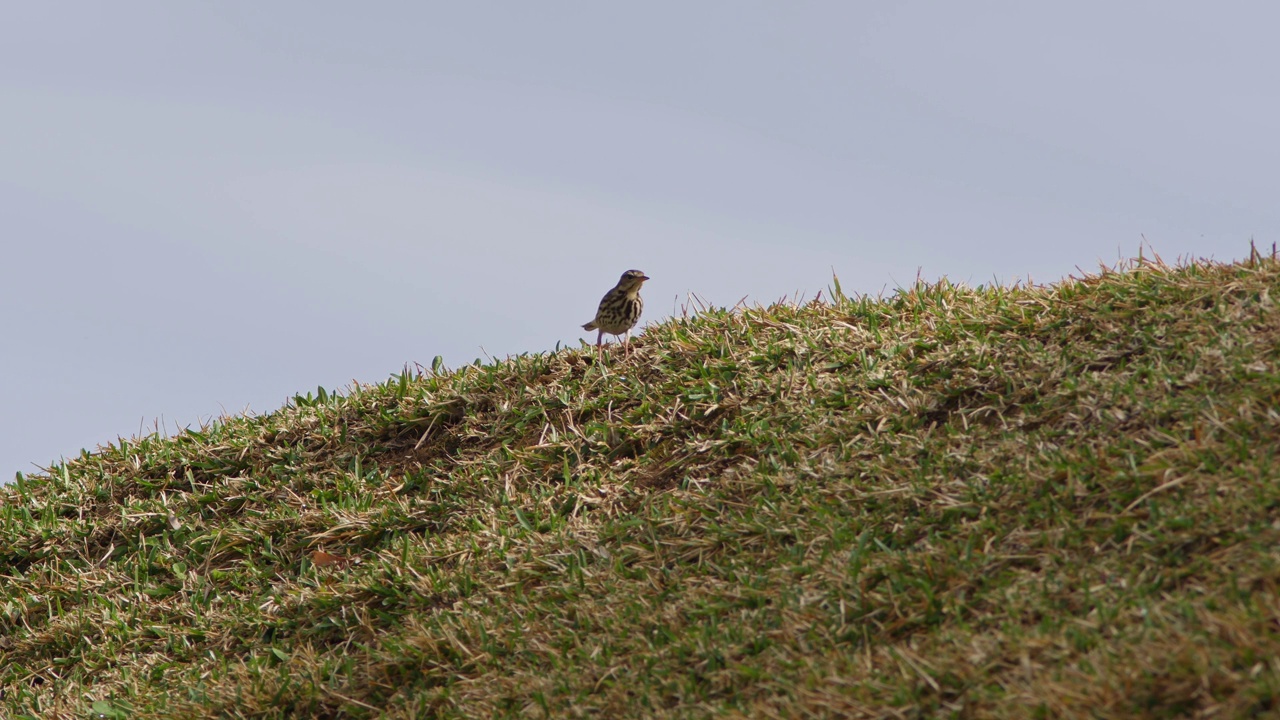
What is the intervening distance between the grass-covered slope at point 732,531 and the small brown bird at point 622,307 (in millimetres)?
699

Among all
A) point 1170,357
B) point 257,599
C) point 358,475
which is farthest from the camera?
point 358,475

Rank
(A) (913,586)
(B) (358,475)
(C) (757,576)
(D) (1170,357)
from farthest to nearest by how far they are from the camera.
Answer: (B) (358,475) < (D) (1170,357) < (C) (757,576) < (A) (913,586)

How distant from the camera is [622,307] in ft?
28.0

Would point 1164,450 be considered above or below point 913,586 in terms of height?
above

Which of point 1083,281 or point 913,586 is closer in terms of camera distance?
point 913,586

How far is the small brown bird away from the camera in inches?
335

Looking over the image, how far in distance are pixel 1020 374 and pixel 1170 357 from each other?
0.64 metres

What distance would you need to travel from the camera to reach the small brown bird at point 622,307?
8508mm

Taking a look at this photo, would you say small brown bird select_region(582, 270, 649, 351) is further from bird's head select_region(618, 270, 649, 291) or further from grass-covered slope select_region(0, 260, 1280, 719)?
grass-covered slope select_region(0, 260, 1280, 719)

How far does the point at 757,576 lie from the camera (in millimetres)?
4797

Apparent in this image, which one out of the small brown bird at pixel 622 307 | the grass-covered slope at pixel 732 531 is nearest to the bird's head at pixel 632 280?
the small brown bird at pixel 622 307

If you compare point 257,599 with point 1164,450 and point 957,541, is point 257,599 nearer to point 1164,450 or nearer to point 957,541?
point 957,541

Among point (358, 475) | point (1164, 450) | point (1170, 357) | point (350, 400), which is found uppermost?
point (350, 400)

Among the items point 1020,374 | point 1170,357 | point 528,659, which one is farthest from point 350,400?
point 1170,357
